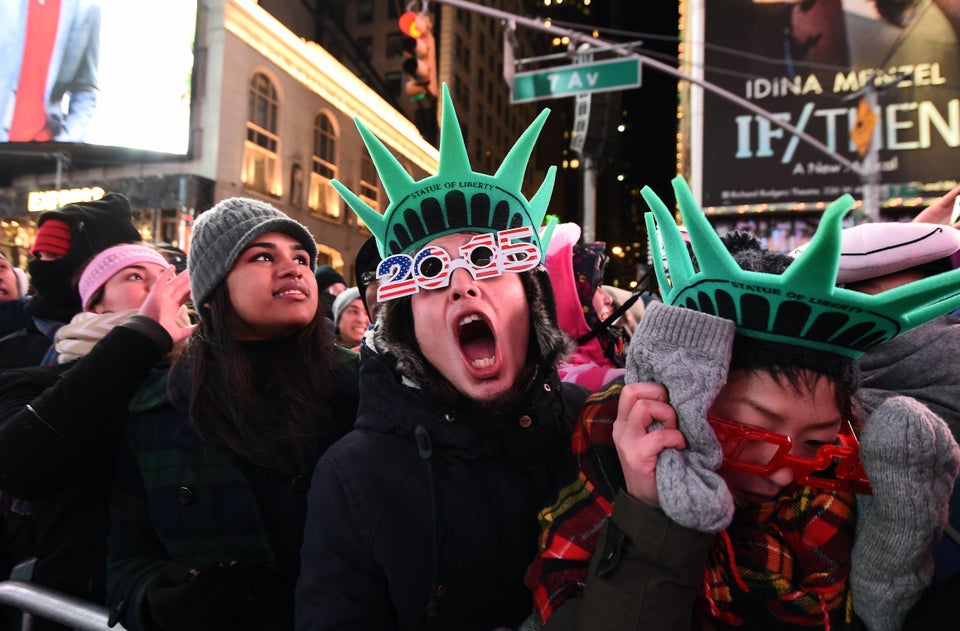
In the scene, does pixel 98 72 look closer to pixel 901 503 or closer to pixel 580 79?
pixel 580 79

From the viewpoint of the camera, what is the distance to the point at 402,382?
1.71 metres

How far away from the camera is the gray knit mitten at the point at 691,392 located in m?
1.17

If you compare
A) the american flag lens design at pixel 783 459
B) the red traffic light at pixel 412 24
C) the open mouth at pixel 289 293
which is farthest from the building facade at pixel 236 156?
the american flag lens design at pixel 783 459

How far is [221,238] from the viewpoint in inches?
89.4

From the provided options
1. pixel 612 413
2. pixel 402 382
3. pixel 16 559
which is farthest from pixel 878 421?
pixel 16 559

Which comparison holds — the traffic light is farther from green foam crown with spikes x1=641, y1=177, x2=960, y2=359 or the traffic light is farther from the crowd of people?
green foam crown with spikes x1=641, y1=177, x2=960, y2=359

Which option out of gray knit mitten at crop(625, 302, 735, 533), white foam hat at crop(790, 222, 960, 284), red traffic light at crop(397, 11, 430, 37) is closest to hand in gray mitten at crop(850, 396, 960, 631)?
gray knit mitten at crop(625, 302, 735, 533)

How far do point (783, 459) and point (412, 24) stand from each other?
8.82 meters

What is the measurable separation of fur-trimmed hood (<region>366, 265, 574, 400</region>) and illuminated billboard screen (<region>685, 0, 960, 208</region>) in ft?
58.6

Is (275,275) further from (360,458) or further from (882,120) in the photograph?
(882,120)

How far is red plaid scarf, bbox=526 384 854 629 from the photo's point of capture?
1331 millimetres

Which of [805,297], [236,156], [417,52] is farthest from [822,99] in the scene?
[805,297]

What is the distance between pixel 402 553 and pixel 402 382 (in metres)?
0.44

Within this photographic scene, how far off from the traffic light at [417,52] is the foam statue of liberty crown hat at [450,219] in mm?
7256
